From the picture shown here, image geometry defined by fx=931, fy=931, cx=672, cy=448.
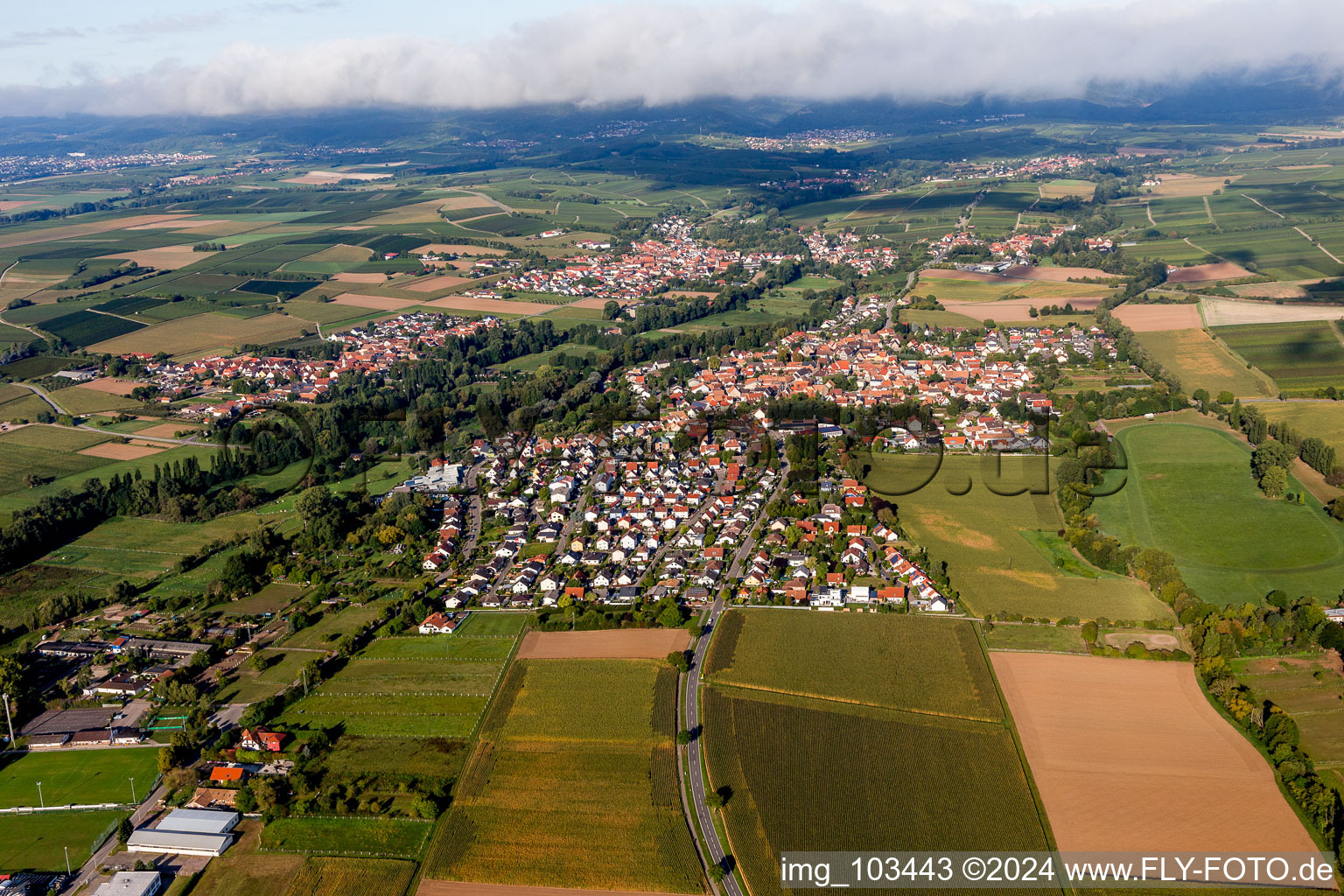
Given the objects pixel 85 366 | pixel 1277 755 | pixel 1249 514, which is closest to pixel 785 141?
pixel 85 366

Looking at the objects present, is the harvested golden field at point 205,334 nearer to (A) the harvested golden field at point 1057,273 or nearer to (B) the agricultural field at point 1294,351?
(A) the harvested golden field at point 1057,273

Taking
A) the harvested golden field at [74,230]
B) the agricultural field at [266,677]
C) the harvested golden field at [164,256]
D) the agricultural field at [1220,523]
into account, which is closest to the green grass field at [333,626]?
the agricultural field at [266,677]

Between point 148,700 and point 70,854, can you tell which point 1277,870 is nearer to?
point 70,854

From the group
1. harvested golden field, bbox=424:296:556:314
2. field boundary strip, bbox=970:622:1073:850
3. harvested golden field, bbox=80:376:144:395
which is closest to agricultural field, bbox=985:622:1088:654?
field boundary strip, bbox=970:622:1073:850

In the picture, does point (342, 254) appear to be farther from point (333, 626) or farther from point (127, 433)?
point (333, 626)

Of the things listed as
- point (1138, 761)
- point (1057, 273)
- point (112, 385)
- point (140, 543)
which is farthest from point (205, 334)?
point (1057, 273)
